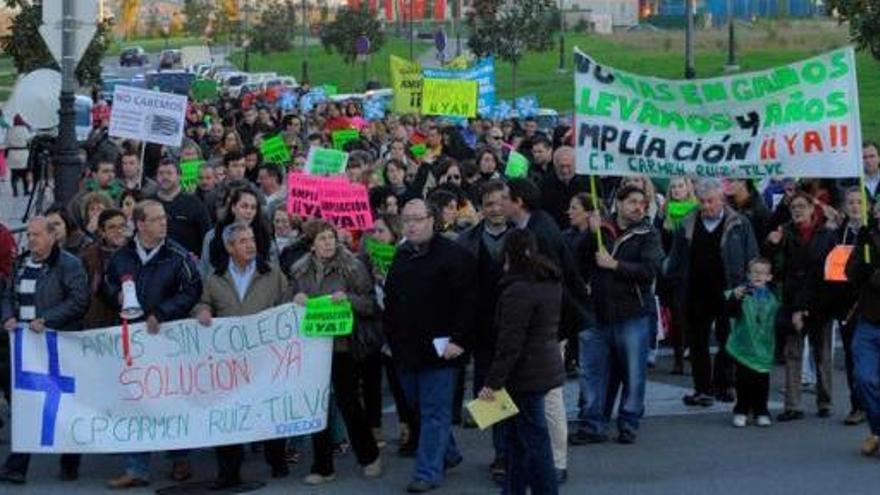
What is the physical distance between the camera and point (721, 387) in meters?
11.9

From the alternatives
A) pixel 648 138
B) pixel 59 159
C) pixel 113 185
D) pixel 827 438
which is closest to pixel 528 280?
pixel 648 138

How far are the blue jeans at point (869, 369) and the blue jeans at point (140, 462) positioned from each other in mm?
4192

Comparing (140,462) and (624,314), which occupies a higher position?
(624,314)

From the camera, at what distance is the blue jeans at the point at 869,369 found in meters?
10.0

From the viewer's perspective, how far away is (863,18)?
24.1m

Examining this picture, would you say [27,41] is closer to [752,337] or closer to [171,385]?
[171,385]

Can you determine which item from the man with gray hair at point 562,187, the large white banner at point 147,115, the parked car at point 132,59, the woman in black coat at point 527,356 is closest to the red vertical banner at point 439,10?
the parked car at point 132,59

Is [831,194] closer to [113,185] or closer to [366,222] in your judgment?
[366,222]

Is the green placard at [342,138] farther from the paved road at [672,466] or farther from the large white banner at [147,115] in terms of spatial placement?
the paved road at [672,466]

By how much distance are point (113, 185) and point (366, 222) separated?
3.97 metres

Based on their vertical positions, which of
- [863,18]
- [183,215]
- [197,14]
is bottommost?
[183,215]

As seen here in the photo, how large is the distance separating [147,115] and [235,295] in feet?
21.8

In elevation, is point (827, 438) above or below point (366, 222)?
below

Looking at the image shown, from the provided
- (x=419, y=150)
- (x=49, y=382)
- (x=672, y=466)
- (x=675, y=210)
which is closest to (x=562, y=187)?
(x=675, y=210)
